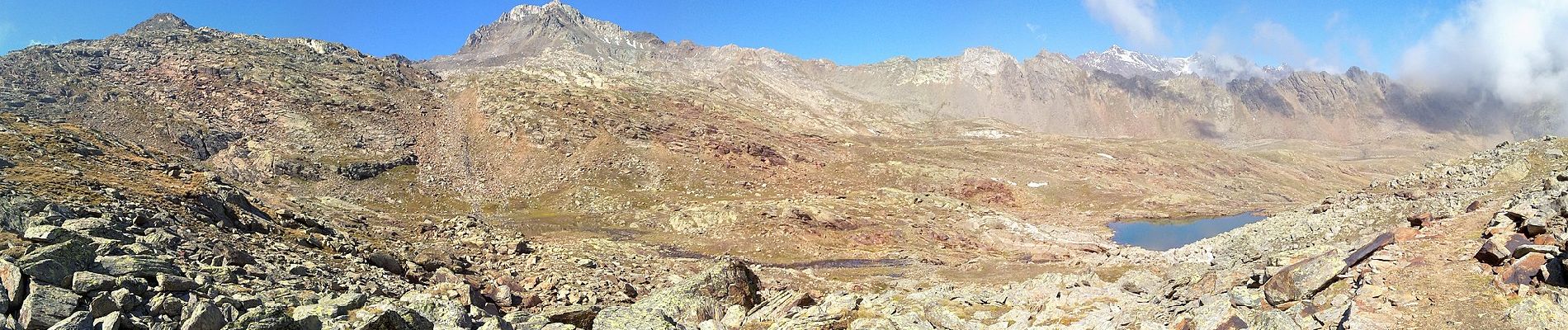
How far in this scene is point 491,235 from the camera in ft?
137

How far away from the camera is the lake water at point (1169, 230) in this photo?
74625 millimetres

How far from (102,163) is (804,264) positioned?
36824 millimetres

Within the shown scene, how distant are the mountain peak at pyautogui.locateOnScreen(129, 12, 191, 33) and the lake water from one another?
11921cm

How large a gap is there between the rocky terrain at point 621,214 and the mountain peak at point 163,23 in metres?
0.58

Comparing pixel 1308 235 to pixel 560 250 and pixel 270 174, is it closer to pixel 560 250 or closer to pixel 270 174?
pixel 560 250

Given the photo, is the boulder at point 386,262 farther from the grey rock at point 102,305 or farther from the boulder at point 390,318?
the grey rock at point 102,305

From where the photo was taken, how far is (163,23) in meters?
95.8

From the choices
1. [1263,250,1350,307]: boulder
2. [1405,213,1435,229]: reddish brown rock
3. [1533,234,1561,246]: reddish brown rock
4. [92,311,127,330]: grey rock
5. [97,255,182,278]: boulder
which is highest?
[97,255,182,278]: boulder

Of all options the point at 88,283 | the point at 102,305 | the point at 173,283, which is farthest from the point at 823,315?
the point at 88,283

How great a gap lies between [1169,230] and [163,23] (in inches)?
5269

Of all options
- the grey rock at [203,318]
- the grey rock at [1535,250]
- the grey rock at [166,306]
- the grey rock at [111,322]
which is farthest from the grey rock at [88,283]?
the grey rock at [1535,250]

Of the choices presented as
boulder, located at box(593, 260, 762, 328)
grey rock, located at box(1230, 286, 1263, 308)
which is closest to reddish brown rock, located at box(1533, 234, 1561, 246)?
grey rock, located at box(1230, 286, 1263, 308)

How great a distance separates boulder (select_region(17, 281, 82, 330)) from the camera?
1178cm

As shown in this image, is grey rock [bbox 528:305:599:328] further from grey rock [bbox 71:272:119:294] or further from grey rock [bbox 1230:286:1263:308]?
grey rock [bbox 1230:286:1263:308]
